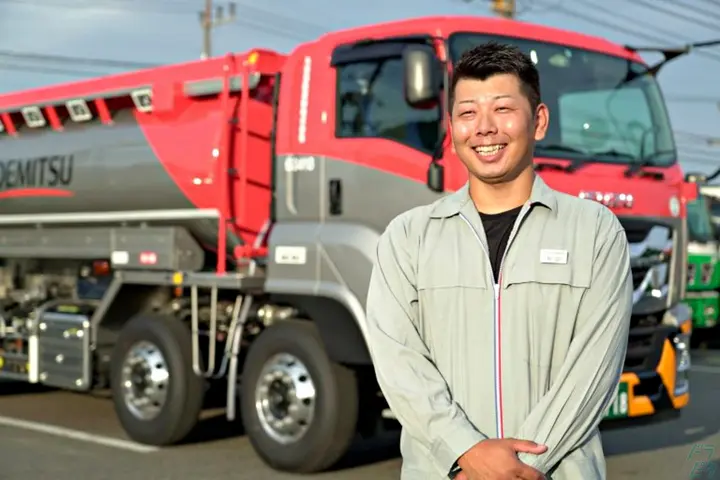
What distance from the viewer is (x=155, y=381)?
A: 8.32m

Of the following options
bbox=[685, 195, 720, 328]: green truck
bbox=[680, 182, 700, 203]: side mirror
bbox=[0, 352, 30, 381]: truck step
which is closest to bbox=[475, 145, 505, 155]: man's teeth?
bbox=[680, 182, 700, 203]: side mirror

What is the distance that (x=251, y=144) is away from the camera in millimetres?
7766

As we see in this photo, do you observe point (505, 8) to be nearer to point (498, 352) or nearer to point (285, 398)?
point (285, 398)

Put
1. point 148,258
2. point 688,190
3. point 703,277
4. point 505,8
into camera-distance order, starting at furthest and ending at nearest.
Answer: point 505,8 → point 703,277 → point 148,258 → point 688,190

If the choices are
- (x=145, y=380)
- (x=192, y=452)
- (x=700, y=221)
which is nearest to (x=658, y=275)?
(x=192, y=452)

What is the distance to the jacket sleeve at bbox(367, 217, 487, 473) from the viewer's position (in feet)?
8.46

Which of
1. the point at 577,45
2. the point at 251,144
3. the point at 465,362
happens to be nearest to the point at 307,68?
the point at 251,144

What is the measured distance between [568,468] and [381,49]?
4.60 metres

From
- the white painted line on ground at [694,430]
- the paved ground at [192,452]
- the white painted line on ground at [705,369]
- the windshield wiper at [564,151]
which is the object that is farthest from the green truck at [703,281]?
the windshield wiper at [564,151]

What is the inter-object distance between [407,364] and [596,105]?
508 cm

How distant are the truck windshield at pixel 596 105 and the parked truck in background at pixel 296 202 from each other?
0.05ft

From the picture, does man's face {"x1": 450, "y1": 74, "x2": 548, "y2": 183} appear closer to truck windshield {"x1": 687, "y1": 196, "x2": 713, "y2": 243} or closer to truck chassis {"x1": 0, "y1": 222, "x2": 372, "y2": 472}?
truck chassis {"x1": 0, "y1": 222, "x2": 372, "y2": 472}

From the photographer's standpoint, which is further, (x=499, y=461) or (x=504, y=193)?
(x=504, y=193)

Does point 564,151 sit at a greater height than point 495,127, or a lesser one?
greater
